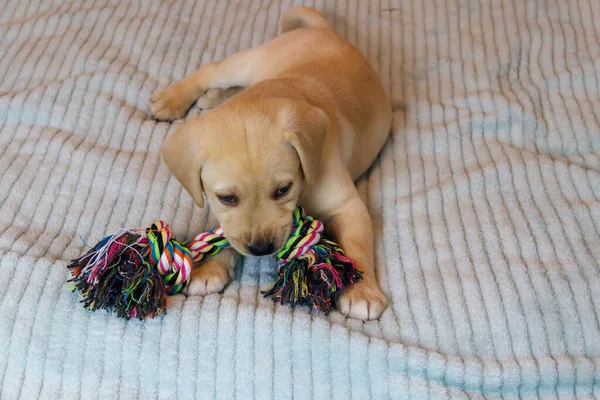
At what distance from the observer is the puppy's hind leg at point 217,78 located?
2.82 m

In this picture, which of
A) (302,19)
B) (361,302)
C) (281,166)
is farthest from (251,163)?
(302,19)

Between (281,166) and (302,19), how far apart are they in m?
1.48

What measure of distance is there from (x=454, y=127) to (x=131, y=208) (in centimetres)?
140

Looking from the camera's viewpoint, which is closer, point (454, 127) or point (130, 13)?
point (454, 127)

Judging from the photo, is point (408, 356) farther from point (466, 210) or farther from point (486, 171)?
point (486, 171)

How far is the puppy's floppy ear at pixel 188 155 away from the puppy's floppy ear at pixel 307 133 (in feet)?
0.93

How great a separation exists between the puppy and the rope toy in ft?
0.20

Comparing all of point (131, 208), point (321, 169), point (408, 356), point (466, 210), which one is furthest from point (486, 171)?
point (131, 208)

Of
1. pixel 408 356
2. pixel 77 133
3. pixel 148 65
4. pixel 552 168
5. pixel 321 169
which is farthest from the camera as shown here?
pixel 148 65

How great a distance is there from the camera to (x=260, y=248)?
1.85 m

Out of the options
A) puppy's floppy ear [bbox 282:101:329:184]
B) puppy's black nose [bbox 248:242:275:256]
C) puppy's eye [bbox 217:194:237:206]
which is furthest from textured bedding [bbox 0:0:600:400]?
puppy's floppy ear [bbox 282:101:329:184]

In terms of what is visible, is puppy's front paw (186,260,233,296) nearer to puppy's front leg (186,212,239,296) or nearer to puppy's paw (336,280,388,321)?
puppy's front leg (186,212,239,296)

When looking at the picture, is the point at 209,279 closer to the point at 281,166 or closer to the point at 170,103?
the point at 281,166

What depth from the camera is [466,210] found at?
7.07 ft
